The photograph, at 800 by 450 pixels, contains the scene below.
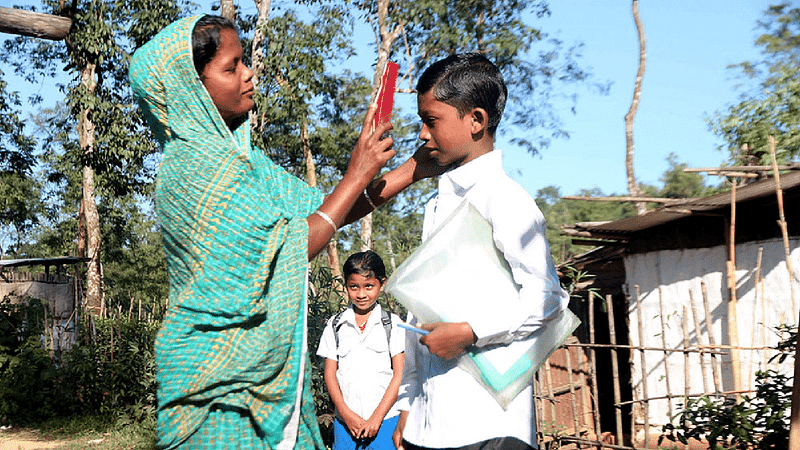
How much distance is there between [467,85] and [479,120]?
0.11 metres

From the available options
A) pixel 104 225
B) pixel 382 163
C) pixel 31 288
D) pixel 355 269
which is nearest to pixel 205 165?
pixel 382 163

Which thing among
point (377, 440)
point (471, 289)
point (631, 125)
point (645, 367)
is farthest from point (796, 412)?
point (631, 125)

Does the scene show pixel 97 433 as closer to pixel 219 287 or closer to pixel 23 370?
pixel 23 370

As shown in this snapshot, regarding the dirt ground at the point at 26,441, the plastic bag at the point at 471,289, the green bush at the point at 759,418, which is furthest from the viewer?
the dirt ground at the point at 26,441

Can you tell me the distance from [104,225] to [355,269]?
24.6 metres

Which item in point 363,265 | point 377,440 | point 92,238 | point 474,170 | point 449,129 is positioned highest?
point 92,238

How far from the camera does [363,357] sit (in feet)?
14.5

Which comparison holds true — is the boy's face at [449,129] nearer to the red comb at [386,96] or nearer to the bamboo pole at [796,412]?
the red comb at [386,96]

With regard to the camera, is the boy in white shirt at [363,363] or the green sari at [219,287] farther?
the boy in white shirt at [363,363]

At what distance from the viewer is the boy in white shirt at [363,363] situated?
165 inches

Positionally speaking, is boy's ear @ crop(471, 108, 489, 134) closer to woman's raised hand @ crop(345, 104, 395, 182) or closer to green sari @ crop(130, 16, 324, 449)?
woman's raised hand @ crop(345, 104, 395, 182)

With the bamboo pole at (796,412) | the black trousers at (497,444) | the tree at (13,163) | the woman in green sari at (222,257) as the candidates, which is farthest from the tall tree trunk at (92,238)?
the bamboo pole at (796,412)

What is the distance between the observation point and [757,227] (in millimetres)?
8398

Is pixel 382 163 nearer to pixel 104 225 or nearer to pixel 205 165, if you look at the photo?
pixel 205 165
